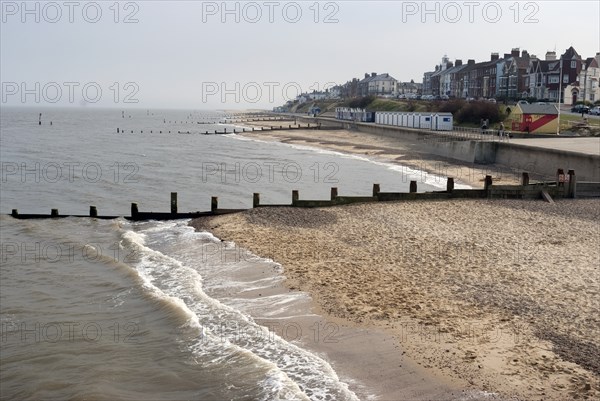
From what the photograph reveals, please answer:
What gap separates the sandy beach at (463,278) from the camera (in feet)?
35.6

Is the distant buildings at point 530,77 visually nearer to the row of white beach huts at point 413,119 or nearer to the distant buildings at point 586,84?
the distant buildings at point 586,84

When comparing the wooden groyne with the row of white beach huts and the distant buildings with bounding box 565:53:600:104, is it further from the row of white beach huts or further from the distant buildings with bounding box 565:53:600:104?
the distant buildings with bounding box 565:53:600:104

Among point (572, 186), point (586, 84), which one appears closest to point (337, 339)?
point (572, 186)

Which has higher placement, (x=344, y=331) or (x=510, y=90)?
(x=510, y=90)

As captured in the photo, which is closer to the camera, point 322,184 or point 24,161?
point 322,184

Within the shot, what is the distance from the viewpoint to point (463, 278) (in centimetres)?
1590

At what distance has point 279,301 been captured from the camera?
14.6 m

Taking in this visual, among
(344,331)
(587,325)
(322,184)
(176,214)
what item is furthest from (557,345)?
(322,184)

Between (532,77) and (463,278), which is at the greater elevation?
(532,77)

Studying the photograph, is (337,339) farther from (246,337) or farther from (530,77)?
(530,77)

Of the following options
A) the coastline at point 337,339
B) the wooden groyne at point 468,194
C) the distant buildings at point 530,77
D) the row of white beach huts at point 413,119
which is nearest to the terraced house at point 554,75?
the distant buildings at point 530,77

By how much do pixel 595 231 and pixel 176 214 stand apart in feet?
54.9

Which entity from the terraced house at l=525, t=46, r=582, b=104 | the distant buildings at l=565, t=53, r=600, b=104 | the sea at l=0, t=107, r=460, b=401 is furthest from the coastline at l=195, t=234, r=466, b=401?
the distant buildings at l=565, t=53, r=600, b=104

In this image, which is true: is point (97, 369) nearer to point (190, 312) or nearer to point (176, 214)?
point (190, 312)
